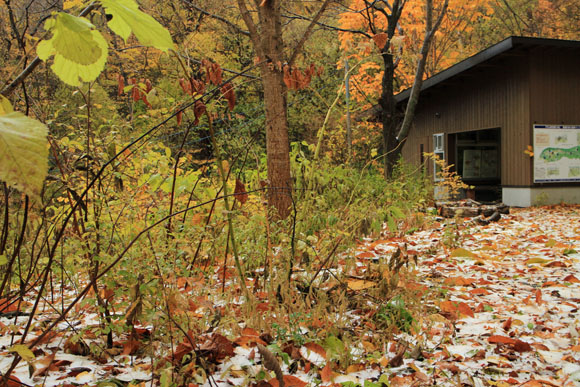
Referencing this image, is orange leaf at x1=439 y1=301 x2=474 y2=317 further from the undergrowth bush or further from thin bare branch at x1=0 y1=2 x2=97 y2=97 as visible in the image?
thin bare branch at x1=0 y1=2 x2=97 y2=97

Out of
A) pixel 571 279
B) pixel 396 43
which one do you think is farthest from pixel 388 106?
pixel 396 43

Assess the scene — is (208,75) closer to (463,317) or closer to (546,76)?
(463,317)

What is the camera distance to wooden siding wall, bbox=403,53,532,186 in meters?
10.7

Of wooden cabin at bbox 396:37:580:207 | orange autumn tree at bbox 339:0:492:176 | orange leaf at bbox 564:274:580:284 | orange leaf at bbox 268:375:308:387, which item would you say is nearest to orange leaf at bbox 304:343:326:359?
orange leaf at bbox 268:375:308:387

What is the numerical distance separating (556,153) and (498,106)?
6.20ft

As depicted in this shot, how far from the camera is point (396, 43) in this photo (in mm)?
2684

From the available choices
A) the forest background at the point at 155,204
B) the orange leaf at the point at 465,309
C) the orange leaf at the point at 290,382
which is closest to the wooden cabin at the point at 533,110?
the forest background at the point at 155,204

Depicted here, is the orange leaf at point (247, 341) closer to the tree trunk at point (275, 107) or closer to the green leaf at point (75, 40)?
the green leaf at point (75, 40)

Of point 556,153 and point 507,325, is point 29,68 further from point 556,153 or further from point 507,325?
point 556,153

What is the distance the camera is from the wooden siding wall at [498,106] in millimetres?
10695

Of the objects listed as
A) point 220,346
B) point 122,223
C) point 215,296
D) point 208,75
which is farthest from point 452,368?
point 122,223

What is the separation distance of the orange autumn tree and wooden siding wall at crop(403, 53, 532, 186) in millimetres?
1205

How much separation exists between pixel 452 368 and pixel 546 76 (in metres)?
10.8

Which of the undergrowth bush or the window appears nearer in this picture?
the undergrowth bush
